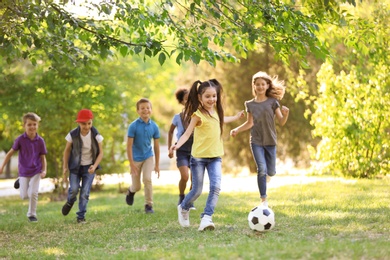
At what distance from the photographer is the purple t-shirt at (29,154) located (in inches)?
442

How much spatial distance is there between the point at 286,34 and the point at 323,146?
26.8 feet

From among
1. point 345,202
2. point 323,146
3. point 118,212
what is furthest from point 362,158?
point 118,212

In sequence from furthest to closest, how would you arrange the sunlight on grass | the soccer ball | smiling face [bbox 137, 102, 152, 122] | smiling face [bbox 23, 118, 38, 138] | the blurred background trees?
1. smiling face [bbox 23, 118, 38, 138]
2. smiling face [bbox 137, 102, 152, 122]
3. the blurred background trees
4. the soccer ball
5. the sunlight on grass

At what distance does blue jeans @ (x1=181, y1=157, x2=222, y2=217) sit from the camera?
8609 millimetres

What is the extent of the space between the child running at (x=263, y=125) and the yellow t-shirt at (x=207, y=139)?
1.20 m

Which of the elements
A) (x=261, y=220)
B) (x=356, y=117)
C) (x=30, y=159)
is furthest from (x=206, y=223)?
(x=356, y=117)

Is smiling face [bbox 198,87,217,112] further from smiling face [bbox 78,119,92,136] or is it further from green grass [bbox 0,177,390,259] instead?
smiling face [bbox 78,119,92,136]

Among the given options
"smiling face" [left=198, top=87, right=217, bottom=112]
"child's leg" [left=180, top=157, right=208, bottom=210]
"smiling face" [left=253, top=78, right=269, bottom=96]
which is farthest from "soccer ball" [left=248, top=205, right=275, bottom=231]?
"smiling face" [left=253, top=78, right=269, bottom=96]

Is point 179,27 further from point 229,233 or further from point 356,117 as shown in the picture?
point 356,117

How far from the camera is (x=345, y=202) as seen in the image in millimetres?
11000

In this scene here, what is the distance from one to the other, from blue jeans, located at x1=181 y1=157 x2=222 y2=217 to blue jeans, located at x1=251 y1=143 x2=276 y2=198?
1312 mm

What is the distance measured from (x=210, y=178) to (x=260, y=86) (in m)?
1.99

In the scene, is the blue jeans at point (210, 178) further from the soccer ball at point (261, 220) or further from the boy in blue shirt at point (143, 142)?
the boy in blue shirt at point (143, 142)

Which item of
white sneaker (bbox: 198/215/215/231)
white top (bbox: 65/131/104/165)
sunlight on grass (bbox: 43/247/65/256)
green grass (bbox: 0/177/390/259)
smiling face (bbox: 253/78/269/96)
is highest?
smiling face (bbox: 253/78/269/96)
